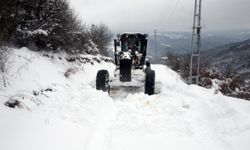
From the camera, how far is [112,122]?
8406 millimetres

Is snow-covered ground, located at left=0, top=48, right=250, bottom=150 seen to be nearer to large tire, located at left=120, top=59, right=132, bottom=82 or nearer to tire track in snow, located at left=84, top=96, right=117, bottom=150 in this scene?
tire track in snow, located at left=84, top=96, right=117, bottom=150

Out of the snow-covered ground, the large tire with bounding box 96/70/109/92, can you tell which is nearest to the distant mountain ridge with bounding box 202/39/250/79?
the large tire with bounding box 96/70/109/92

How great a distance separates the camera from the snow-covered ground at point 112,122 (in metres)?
6.83

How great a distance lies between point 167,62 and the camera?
37875 millimetres

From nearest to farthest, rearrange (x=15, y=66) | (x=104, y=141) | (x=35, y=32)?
(x=104, y=141), (x=15, y=66), (x=35, y=32)

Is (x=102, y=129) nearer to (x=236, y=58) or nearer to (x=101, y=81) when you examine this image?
(x=101, y=81)

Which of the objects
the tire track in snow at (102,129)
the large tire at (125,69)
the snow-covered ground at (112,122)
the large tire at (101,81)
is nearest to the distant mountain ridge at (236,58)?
the large tire at (125,69)

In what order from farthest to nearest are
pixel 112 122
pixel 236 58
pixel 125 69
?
pixel 236 58 → pixel 125 69 → pixel 112 122

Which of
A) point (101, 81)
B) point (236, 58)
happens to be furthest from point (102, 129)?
point (236, 58)

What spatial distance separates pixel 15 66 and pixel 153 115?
616cm

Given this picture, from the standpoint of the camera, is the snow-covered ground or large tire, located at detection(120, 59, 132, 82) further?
large tire, located at detection(120, 59, 132, 82)

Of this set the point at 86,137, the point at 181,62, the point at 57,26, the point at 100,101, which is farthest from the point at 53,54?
the point at 181,62

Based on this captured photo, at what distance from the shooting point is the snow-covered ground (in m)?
6.83

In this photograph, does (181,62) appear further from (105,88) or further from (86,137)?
(86,137)
